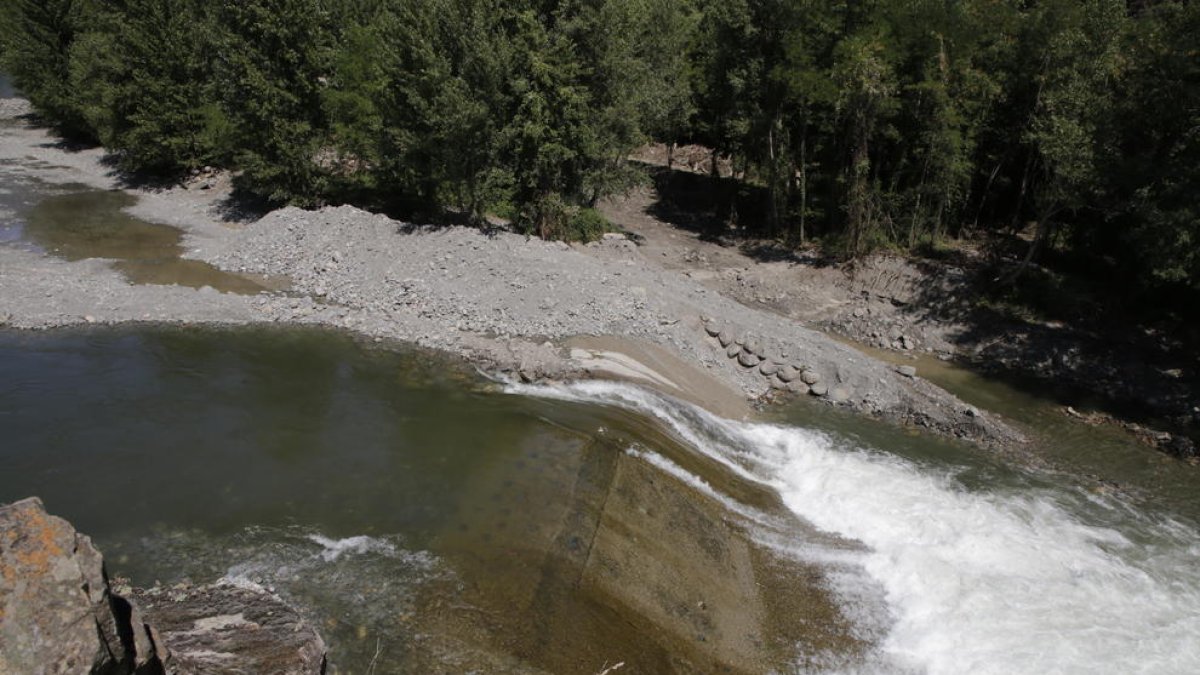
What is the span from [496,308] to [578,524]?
11.0 metres

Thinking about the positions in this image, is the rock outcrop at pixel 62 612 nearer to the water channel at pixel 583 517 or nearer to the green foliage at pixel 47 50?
the water channel at pixel 583 517

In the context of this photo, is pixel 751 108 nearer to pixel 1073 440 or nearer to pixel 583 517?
pixel 1073 440

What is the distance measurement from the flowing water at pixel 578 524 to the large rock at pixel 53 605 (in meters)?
5.01

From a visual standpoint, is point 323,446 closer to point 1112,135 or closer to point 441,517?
point 441,517

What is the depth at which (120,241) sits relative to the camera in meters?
29.9

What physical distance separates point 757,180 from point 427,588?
115ft

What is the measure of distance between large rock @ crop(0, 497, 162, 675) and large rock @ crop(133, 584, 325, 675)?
70.0 inches

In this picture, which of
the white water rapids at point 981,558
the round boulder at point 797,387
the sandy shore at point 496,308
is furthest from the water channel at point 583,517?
the sandy shore at point 496,308

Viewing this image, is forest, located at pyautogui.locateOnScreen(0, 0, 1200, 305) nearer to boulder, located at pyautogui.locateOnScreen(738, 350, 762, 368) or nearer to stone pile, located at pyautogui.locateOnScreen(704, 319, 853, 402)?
stone pile, located at pyautogui.locateOnScreen(704, 319, 853, 402)

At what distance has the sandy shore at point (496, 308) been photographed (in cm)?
2047

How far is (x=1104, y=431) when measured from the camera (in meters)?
20.5

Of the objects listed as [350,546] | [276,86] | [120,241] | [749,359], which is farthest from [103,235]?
Answer: [749,359]

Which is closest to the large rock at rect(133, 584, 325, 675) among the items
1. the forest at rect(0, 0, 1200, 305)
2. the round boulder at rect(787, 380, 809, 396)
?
the round boulder at rect(787, 380, 809, 396)

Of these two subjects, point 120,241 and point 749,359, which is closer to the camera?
point 749,359
